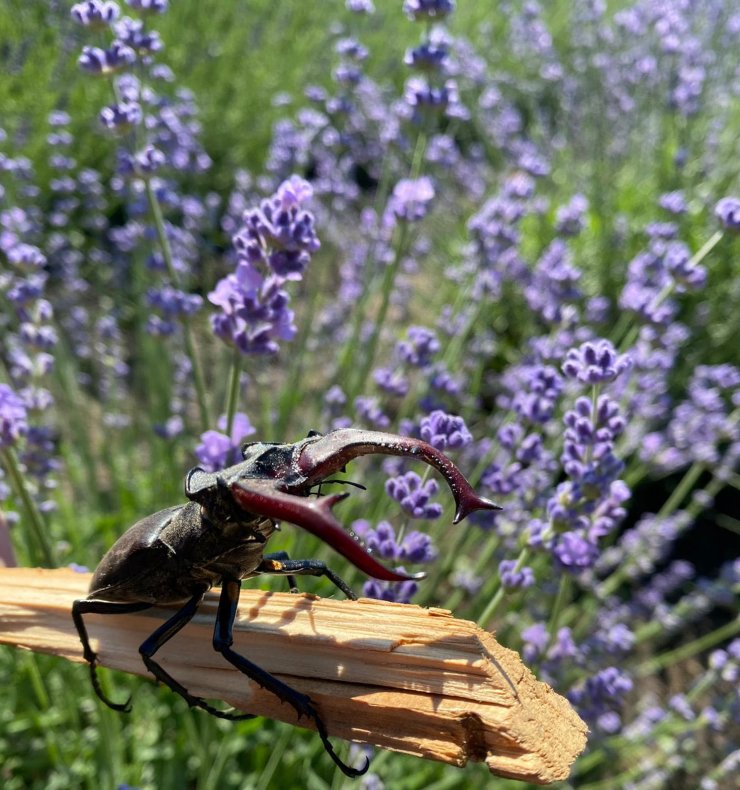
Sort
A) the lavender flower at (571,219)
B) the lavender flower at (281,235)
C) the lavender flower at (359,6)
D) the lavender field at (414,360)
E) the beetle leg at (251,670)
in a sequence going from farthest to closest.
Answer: the lavender flower at (571,219)
the lavender flower at (359,6)
the lavender field at (414,360)
the lavender flower at (281,235)
the beetle leg at (251,670)

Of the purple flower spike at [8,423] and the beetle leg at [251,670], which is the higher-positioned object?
the purple flower spike at [8,423]

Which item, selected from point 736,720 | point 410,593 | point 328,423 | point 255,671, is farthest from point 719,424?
point 255,671

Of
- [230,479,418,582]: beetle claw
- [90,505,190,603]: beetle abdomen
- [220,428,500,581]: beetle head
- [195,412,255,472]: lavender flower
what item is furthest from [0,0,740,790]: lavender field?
[230,479,418,582]: beetle claw

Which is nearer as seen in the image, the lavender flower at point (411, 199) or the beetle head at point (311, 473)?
the beetle head at point (311, 473)

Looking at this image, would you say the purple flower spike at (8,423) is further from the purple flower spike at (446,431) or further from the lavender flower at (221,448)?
the purple flower spike at (446,431)

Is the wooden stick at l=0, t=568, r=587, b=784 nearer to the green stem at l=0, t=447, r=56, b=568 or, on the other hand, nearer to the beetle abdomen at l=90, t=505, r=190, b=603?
the beetle abdomen at l=90, t=505, r=190, b=603

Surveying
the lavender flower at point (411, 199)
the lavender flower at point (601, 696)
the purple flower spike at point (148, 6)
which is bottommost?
the lavender flower at point (601, 696)

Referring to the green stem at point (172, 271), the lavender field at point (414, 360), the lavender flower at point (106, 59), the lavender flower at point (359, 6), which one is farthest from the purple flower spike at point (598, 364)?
the lavender flower at point (359, 6)

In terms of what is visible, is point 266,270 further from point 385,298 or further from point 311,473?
point 385,298
